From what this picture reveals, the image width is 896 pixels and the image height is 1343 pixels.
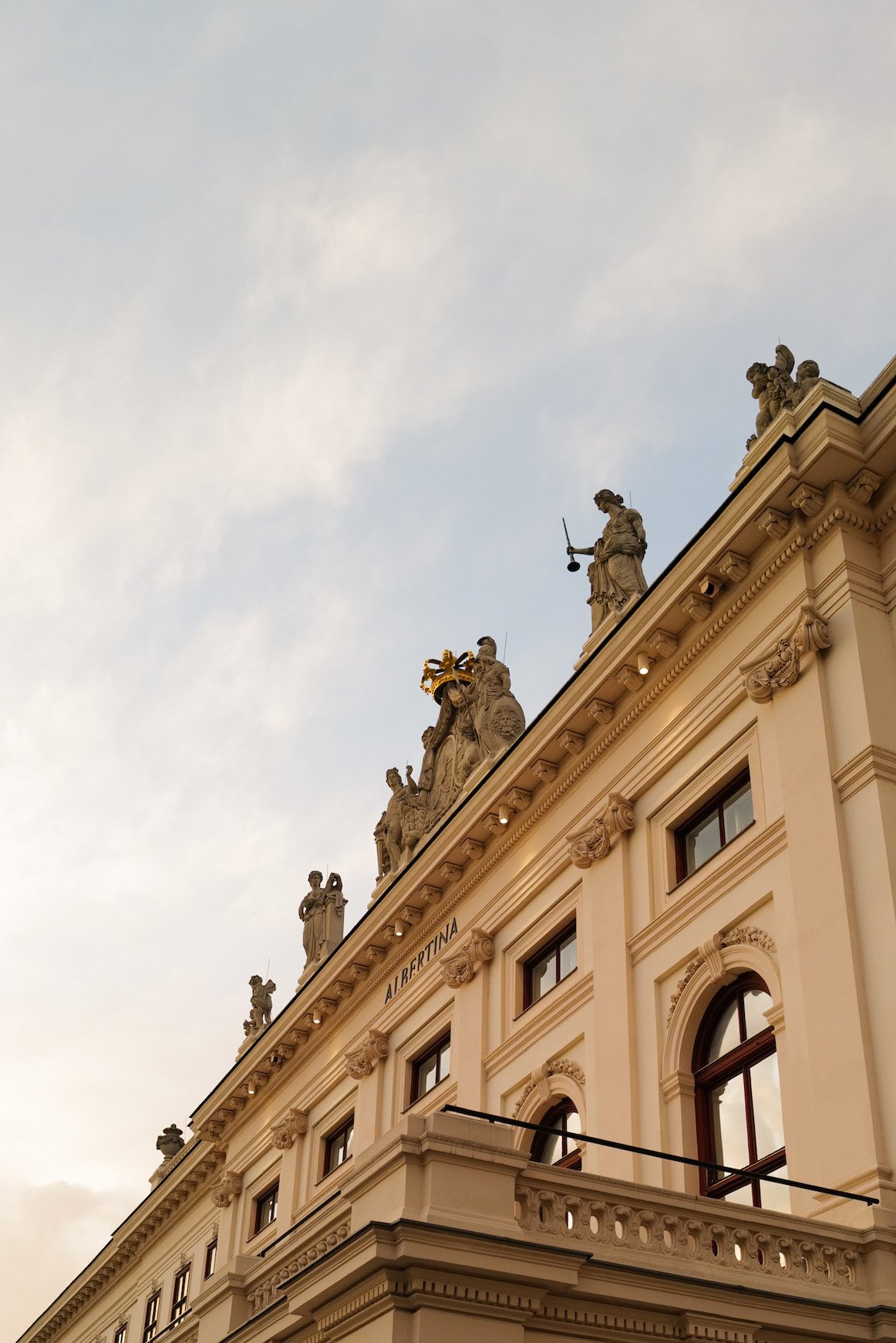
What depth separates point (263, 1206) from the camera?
33594 millimetres

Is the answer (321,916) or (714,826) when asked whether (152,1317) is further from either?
(714,826)

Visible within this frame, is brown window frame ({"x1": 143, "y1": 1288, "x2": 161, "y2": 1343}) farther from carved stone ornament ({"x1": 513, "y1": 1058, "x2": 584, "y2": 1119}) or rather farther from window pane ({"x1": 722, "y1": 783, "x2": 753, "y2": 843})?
window pane ({"x1": 722, "y1": 783, "x2": 753, "y2": 843})

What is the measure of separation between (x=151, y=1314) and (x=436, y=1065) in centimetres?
2017

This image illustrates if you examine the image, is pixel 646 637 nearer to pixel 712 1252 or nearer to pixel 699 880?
pixel 699 880

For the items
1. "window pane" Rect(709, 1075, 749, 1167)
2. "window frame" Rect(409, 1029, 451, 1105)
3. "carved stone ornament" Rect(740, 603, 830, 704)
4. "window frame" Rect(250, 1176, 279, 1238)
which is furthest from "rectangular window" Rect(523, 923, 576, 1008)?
"window frame" Rect(250, 1176, 279, 1238)

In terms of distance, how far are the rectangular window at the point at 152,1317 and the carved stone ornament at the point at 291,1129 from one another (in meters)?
11.7

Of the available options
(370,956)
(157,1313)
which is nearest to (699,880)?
(370,956)

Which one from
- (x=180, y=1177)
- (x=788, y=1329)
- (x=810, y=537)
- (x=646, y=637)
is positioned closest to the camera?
(x=788, y=1329)

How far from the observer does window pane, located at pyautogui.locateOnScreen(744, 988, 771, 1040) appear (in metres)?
17.4

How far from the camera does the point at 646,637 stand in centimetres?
2086

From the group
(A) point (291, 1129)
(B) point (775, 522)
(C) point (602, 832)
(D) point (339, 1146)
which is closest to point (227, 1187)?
(A) point (291, 1129)

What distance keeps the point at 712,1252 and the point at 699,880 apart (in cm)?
758

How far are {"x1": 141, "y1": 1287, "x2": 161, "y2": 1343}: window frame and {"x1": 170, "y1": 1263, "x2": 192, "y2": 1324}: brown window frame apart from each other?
1.26 m

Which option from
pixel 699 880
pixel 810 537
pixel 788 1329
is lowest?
pixel 788 1329
